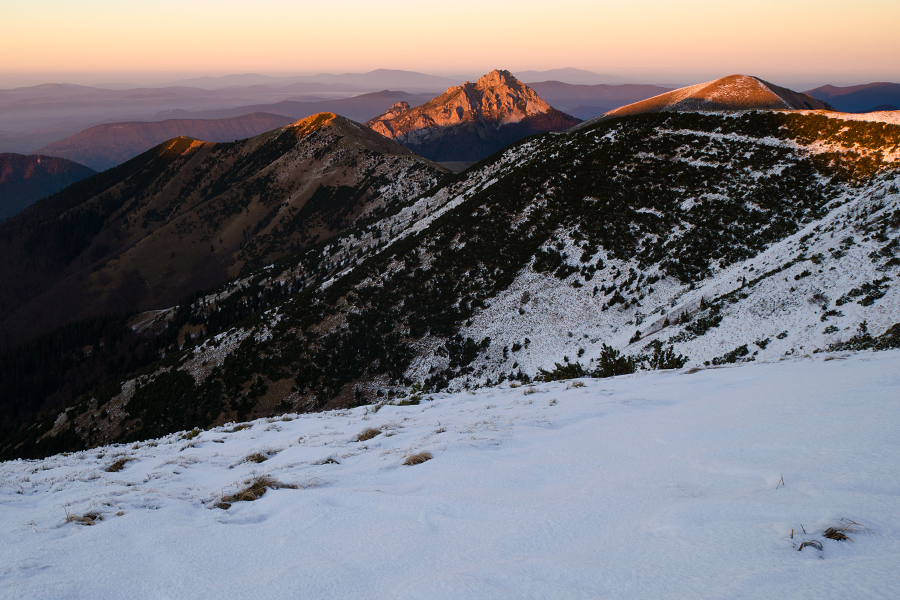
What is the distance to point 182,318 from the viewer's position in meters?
90.2

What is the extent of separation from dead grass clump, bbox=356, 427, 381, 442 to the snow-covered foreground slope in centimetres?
46

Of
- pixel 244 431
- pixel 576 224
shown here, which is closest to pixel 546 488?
pixel 244 431

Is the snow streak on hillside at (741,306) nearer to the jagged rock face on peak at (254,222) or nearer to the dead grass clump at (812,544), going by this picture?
the dead grass clump at (812,544)

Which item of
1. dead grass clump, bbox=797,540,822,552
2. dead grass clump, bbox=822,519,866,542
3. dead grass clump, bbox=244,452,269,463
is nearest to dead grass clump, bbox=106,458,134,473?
dead grass clump, bbox=244,452,269,463

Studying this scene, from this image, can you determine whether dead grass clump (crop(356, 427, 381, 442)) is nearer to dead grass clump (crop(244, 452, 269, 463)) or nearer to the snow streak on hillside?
dead grass clump (crop(244, 452, 269, 463))

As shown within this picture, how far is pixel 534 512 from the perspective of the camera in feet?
16.6

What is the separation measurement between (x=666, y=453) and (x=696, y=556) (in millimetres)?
3174

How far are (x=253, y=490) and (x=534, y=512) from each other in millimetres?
4801

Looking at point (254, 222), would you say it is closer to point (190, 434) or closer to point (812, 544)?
point (190, 434)

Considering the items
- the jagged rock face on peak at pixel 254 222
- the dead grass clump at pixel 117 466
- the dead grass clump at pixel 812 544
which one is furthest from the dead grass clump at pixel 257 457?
the jagged rock face on peak at pixel 254 222

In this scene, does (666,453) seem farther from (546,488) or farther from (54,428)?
(54,428)

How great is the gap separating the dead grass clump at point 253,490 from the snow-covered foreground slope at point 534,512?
214 mm

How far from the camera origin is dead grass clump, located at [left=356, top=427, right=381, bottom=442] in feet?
34.5

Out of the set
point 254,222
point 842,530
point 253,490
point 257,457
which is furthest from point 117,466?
point 254,222
